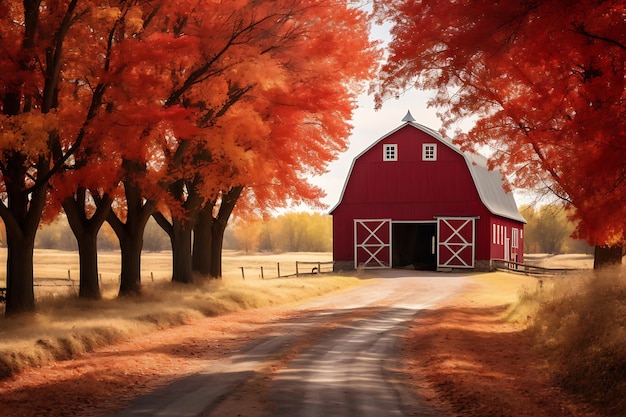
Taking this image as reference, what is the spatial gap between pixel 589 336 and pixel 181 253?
15.2 meters

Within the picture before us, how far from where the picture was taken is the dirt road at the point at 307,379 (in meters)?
8.87

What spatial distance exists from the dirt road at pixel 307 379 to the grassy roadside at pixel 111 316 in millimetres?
2594

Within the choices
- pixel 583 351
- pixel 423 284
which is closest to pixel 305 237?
pixel 423 284

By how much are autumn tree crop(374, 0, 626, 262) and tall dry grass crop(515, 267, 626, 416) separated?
1155 millimetres

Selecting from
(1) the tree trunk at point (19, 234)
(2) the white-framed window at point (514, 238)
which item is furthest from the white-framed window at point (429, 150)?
(1) the tree trunk at point (19, 234)

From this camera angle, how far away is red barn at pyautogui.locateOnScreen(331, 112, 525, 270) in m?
41.1

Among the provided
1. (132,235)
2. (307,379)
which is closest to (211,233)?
(132,235)

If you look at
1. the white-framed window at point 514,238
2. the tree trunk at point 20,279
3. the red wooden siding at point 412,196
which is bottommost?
the tree trunk at point 20,279

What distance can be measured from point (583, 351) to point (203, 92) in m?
12.2

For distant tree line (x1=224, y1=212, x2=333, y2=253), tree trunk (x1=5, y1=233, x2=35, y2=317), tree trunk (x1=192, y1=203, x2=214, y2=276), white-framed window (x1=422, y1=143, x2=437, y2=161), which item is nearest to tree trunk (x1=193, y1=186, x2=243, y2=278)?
tree trunk (x1=192, y1=203, x2=214, y2=276)

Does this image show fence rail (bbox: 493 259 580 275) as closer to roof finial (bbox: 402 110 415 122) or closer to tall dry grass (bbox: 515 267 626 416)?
roof finial (bbox: 402 110 415 122)

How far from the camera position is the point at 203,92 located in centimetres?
2017

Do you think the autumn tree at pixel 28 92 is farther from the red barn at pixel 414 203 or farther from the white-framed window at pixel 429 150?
the white-framed window at pixel 429 150

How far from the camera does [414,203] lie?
1636 inches
